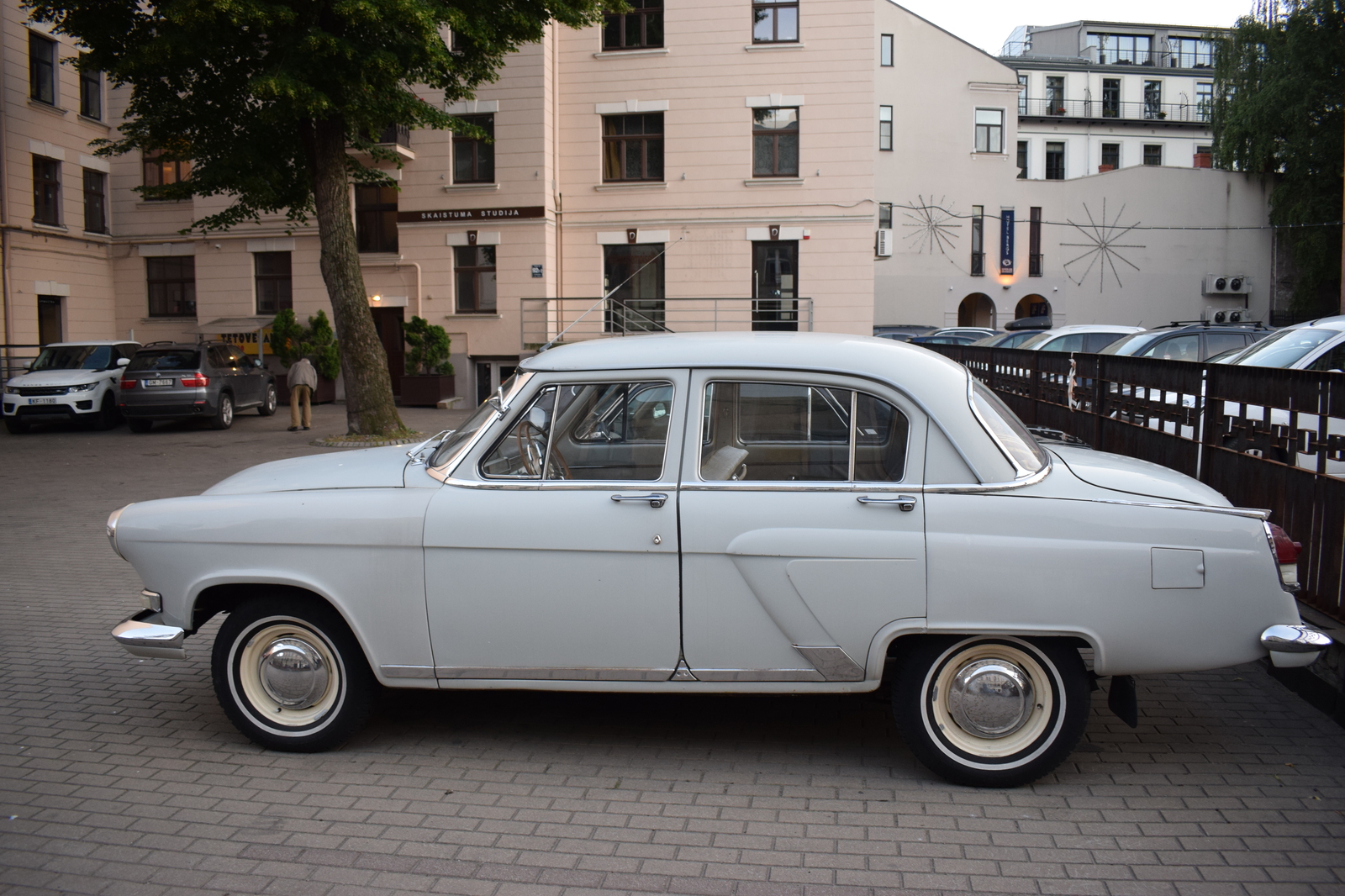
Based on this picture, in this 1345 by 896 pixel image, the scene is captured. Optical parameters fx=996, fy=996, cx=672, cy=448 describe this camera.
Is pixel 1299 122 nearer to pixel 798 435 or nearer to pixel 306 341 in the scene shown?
pixel 306 341

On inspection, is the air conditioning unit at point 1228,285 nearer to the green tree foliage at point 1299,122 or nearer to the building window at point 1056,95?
the green tree foliage at point 1299,122

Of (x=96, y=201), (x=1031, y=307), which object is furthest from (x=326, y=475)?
(x=1031, y=307)

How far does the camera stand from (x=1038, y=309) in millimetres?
45375

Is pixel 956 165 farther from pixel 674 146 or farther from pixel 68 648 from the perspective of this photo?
pixel 68 648

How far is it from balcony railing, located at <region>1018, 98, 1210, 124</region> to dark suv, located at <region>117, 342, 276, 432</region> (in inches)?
1787

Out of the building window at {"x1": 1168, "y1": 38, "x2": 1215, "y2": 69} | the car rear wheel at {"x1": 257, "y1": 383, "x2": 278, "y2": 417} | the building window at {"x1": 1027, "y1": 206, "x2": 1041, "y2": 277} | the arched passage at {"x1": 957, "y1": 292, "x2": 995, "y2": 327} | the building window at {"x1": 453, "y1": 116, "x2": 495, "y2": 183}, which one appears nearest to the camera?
the car rear wheel at {"x1": 257, "y1": 383, "x2": 278, "y2": 417}

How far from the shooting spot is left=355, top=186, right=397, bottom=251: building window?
2791 centimetres

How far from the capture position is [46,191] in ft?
88.3

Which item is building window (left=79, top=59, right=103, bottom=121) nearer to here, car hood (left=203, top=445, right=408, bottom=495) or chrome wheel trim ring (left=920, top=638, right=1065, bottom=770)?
car hood (left=203, top=445, right=408, bottom=495)

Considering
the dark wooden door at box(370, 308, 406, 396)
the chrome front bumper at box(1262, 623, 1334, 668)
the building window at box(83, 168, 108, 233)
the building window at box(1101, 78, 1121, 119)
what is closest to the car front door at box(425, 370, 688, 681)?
the chrome front bumper at box(1262, 623, 1334, 668)

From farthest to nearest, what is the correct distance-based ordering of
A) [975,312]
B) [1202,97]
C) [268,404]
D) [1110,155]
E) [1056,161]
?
[1202,97], [1110,155], [1056,161], [975,312], [268,404]

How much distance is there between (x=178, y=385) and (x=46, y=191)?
484 inches

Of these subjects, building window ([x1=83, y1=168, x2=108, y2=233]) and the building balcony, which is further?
the building balcony

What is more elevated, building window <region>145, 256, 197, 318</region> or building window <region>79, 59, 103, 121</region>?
building window <region>79, 59, 103, 121</region>
